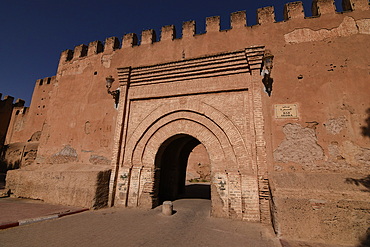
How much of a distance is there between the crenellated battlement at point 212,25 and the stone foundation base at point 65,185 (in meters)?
5.22

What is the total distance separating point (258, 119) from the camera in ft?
16.8

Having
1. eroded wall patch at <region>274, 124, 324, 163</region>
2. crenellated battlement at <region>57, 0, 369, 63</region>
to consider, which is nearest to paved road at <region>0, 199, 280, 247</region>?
eroded wall patch at <region>274, 124, 324, 163</region>

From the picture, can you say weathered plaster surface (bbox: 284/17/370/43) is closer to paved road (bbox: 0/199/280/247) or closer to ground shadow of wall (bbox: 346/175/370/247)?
ground shadow of wall (bbox: 346/175/370/247)

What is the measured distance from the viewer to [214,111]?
5.62 metres

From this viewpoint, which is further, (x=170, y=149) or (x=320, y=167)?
(x=170, y=149)

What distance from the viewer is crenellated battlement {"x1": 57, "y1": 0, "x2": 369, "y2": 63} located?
19.2 ft

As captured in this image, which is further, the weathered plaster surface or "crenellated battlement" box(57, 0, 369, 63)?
"crenellated battlement" box(57, 0, 369, 63)

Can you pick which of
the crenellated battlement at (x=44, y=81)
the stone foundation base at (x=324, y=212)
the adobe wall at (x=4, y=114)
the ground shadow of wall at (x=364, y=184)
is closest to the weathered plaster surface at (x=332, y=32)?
the ground shadow of wall at (x=364, y=184)

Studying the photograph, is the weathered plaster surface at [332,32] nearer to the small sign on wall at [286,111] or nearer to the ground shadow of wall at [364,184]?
the small sign on wall at [286,111]

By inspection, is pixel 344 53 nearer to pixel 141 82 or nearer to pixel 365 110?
pixel 365 110

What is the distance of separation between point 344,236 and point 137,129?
5.64 meters

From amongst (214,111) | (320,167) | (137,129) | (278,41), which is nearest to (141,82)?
(137,129)

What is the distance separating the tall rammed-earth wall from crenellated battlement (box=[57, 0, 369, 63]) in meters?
0.04

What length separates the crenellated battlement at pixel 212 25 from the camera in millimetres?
5859
